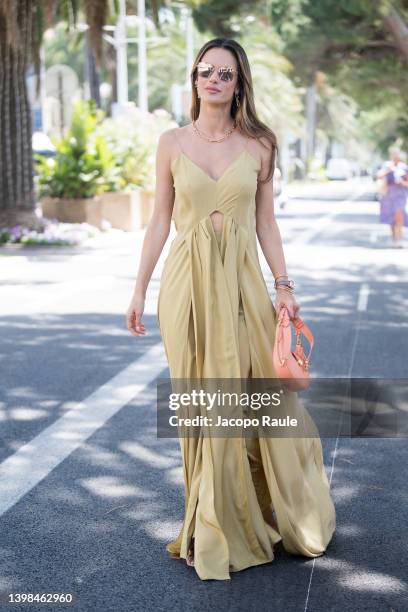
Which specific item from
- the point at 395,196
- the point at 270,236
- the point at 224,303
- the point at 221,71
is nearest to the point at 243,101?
the point at 221,71

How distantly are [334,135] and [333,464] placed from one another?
10594cm

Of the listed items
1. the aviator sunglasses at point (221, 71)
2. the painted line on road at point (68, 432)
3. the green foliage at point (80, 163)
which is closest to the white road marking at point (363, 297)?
the painted line on road at point (68, 432)

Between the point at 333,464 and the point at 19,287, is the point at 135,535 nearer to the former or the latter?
the point at 333,464

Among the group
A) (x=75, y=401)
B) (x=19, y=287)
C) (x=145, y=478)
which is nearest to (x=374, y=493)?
(x=145, y=478)

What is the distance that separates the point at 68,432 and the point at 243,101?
2918 millimetres

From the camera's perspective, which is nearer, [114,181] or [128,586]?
[128,586]

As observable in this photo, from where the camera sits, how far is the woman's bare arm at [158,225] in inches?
166

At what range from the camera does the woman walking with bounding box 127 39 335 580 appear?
4137 millimetres

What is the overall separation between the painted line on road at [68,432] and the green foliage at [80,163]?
52.9 feet

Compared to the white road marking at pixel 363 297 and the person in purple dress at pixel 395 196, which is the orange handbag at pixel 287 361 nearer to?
the white road marking at pixel 363 297

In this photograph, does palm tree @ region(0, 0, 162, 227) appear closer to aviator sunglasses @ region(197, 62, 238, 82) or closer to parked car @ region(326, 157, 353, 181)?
aviator sunglasses @ region(197, 62, 238, 82)

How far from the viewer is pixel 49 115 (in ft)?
202

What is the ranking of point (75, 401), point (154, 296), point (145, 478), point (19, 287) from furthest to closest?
point (19, 287), point (154, 296), point (75, 401), point (145, 478)

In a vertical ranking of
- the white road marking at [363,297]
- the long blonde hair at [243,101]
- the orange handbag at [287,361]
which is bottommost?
the white road marking at [363,297]
